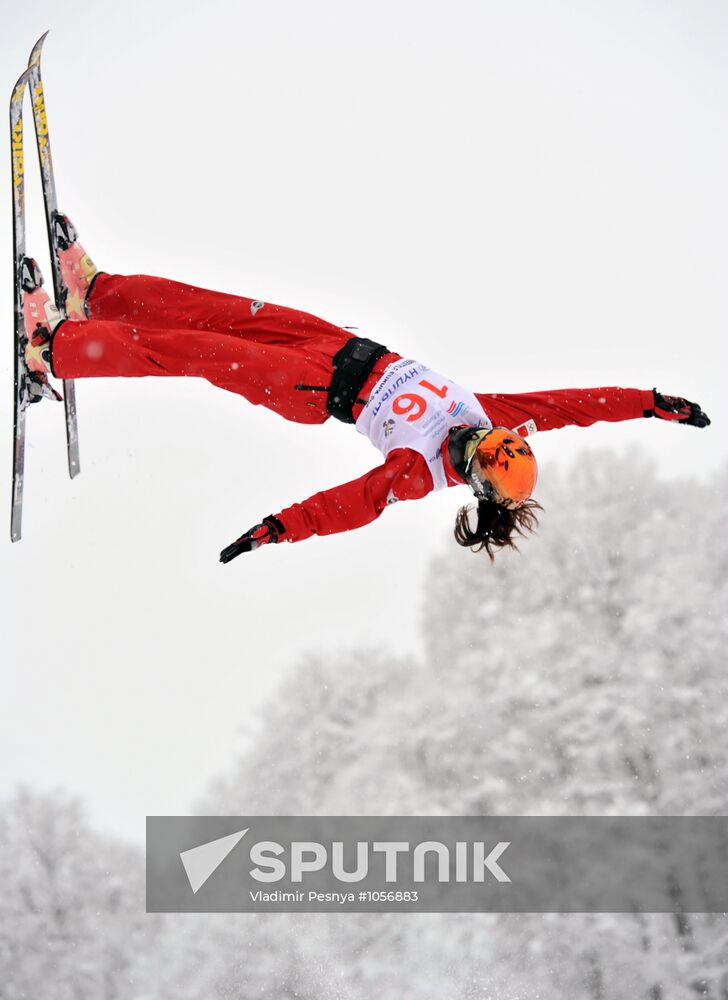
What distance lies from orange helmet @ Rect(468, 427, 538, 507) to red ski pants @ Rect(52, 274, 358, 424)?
2.51 ft

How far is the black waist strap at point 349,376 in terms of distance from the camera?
3.91 metres

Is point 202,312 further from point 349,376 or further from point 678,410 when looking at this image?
point 678,410

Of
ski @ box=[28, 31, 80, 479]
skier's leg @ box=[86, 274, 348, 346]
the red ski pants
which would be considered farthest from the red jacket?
ski @ box=[28, 31, 80, 479]

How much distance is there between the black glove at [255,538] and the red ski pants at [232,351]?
2.44 ft

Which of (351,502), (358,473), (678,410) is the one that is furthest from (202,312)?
(358,473)

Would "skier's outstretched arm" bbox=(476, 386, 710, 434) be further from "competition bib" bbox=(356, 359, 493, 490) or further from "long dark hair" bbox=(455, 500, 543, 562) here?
"long dark hair" bbox=(455, 500, 543, 562)

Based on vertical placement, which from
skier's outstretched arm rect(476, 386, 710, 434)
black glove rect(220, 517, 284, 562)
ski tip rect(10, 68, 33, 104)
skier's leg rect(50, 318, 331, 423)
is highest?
ski tip rect(10, 68, 33, 104)

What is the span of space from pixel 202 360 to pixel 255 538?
1.04 m

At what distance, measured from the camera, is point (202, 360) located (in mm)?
3979

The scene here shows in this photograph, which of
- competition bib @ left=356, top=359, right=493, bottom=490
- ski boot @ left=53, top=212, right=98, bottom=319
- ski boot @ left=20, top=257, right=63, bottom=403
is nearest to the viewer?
competition bib @ left=356, top=359, right=493, bottom=490

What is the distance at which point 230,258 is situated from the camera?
1145 cm

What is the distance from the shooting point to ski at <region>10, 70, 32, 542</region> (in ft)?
14.5
